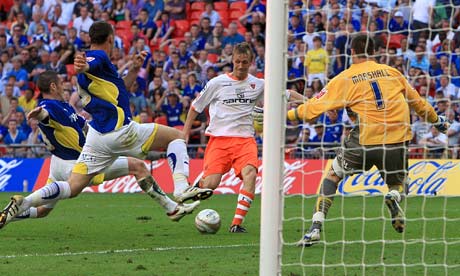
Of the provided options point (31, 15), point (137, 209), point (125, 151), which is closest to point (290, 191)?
A: point (137, 209)

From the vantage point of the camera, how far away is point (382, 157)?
33.4 feet

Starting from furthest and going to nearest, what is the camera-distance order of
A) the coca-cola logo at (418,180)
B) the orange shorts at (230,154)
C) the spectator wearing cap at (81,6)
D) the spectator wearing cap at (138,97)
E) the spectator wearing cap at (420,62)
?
the spectator wearing cap at (81,6) < the spectator wearing cap at (138,97) < the coca-cola logo at (418,180) < the spectator wearing cap at (420,62) < the orange shorts at (230,154)

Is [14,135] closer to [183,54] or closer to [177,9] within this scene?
[183,54]

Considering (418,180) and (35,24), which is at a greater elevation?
(35,24)

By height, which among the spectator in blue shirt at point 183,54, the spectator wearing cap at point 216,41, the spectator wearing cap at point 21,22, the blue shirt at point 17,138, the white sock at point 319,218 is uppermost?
the spectator wearing cap at point 21,22

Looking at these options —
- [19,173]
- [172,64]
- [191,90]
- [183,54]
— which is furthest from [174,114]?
[19,173]

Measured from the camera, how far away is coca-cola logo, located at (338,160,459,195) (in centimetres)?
1761

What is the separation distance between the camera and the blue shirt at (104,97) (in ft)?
34.0

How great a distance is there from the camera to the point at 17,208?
10.4m

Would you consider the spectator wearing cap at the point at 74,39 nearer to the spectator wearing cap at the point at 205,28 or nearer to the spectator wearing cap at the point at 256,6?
the spectator wearing cap at the point at 205,28

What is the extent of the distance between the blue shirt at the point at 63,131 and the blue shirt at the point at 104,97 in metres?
0.94

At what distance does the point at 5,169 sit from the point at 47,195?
1072 cm

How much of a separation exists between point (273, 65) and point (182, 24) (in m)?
17.8

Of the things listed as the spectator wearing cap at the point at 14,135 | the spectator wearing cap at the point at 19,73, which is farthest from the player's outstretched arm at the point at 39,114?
the spectator wearing cap at the point at 19,73
